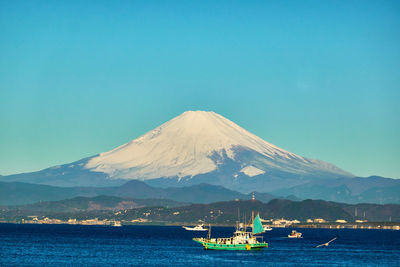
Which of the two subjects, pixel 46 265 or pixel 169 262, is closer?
pixel 46 265

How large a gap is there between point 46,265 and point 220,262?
1646 inches

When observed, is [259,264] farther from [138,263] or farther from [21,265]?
[21,265]

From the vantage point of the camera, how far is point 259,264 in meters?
192

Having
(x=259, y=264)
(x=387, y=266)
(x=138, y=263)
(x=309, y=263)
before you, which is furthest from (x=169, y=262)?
(x=387, y=266)

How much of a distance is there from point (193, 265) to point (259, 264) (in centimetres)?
1653

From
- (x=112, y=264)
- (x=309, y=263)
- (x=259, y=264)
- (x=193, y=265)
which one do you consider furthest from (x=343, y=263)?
(x=112, y=264)

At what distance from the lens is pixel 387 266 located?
7628 inches

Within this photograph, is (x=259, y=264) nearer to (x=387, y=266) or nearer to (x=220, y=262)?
(x=220, y=262)

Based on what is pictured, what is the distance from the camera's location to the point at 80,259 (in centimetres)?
19912

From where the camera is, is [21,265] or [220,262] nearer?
[21,265]

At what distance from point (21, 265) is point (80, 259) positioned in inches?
846

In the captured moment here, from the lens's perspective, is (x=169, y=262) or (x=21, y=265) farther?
(x=169, y=262)

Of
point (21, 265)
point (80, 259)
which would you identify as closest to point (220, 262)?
point (80, 259)

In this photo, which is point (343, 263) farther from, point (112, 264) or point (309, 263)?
point (112, 264)
